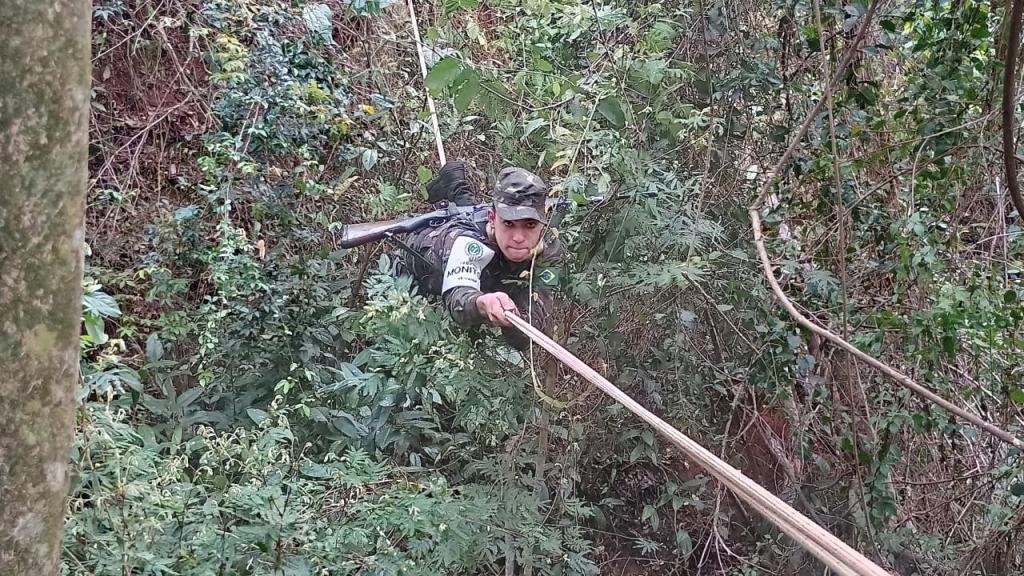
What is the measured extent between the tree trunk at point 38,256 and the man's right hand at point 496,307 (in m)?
1.13

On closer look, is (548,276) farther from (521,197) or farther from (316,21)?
(316,21)

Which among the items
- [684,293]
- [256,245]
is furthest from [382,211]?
[684,293]

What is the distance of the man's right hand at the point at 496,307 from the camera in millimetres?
1998

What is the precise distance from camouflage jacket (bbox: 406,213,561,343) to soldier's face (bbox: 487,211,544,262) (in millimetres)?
46

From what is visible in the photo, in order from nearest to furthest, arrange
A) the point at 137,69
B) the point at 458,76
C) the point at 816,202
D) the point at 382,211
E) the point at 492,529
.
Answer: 1. the point at 458,76
2. the point at 492,529
3. the point at 816,202
4. the point at 382,211
5. the point at 137,69

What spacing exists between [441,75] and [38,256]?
129cm

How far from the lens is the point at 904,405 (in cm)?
249

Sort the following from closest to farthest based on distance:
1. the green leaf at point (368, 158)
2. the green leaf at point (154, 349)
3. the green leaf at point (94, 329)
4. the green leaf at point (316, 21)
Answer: the green leaf at point (94, 329)
the green leaf at point (154, 349)
the green leaf at point (368, 158)
the green leaf at point (316, 21)

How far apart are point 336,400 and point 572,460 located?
1.11 m

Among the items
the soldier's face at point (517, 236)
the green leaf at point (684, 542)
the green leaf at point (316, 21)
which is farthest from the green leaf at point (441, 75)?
the green leaf at point (684, 542)

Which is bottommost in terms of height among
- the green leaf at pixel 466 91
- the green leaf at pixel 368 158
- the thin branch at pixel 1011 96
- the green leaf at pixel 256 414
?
the green leaf at pixel 256 414

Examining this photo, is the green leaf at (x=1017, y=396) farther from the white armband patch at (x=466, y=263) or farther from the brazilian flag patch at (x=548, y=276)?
the white armband patch at (x=466, y=263)

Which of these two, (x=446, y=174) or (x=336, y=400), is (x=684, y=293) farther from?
(x=336, y=400)

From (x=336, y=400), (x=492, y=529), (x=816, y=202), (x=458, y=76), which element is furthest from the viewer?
(x=336, y=400)
